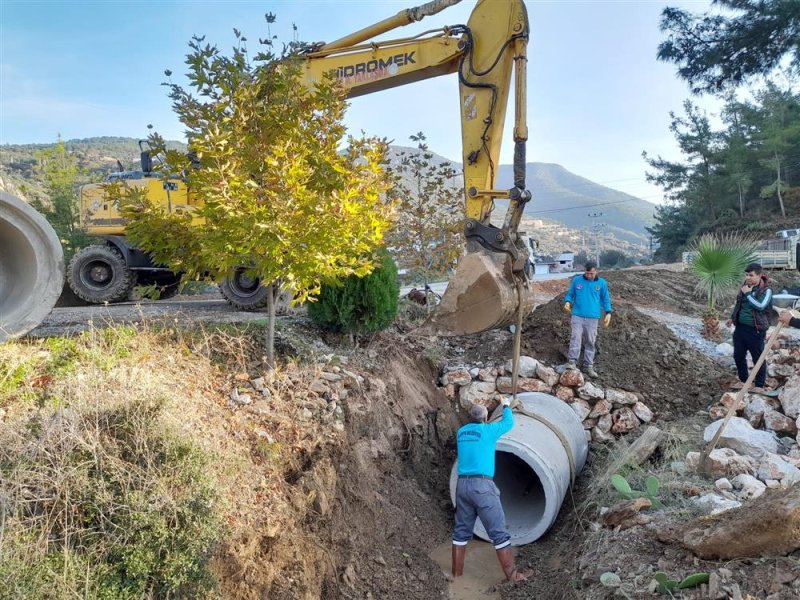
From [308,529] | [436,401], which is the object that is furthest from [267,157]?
[436,401]

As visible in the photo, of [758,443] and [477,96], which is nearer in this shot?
[758,443]

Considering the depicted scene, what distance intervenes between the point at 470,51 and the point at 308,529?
5.00 metres

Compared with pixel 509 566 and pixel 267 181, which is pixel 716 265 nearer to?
pixel 509 566

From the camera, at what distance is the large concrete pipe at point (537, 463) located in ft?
20.2

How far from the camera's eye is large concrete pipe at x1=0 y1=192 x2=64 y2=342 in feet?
20.6

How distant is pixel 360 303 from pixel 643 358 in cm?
422

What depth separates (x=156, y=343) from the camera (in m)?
6.07

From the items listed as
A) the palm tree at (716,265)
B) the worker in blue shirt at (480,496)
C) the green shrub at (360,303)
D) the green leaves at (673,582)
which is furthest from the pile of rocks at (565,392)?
the palm tree at (716,265)

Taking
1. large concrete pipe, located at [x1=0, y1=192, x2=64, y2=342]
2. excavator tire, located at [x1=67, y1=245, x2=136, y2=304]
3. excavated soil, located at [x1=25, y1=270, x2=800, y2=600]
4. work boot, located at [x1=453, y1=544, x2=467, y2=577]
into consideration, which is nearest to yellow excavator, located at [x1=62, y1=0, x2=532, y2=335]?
large concrete pipe, located at [x1=0, y1=192, x2=64, y2=342]

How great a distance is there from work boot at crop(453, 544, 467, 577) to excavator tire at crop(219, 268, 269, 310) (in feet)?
17.1

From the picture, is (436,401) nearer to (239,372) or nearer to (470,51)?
(239,372)

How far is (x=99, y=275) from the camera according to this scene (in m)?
10.9

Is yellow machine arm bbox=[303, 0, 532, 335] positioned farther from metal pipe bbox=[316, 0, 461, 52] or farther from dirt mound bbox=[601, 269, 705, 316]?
dirt mound bbox=[601, 269, 705, 316]

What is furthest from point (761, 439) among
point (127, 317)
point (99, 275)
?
point (99, 275)
